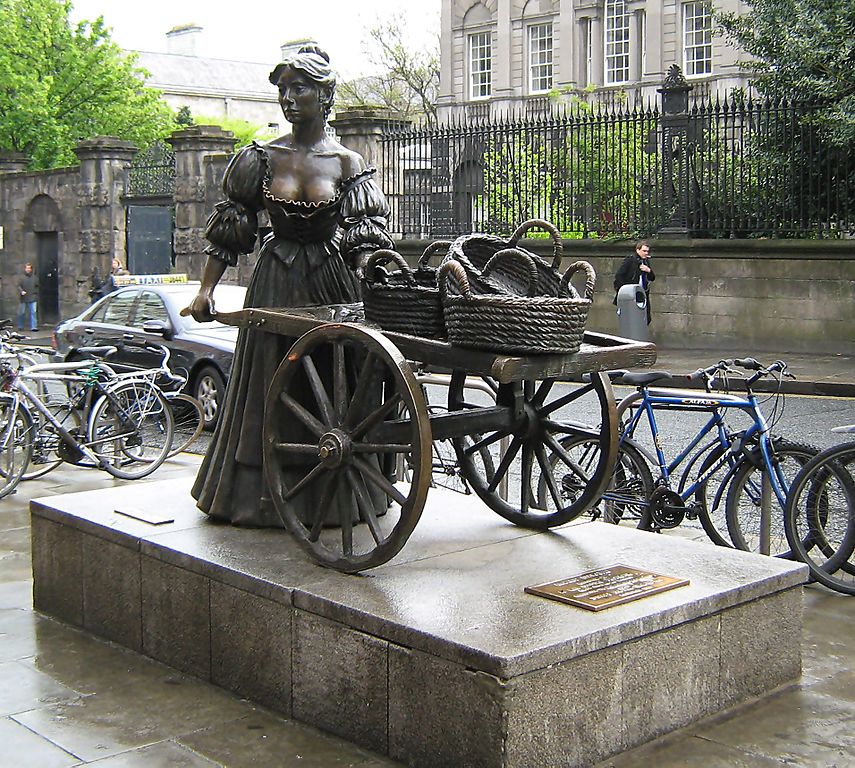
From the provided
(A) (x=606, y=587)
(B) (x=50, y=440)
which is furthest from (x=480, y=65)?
(A) (x=606, y=587)

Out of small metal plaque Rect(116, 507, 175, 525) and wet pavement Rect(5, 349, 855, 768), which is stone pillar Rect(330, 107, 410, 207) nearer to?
small metal plaque Rect(116, 507, 175, 525)

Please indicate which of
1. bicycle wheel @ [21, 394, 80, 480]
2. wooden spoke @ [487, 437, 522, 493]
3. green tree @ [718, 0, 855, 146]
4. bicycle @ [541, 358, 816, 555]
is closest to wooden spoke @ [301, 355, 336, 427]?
wooden spoke @ [487, 437, 522, 493]

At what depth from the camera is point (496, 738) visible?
404cm

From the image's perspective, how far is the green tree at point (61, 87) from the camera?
3353cm

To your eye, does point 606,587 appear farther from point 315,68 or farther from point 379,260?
point 315,68

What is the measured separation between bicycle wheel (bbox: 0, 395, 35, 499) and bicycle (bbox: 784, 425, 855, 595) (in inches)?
217

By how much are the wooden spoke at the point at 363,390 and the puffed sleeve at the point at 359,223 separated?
1.11 metres

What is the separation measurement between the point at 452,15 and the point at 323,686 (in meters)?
50.5

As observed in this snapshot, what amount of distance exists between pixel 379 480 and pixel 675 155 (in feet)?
56.2

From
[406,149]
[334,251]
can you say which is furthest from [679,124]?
→ [334,251]

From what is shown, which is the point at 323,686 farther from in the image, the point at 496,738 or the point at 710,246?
the point at 710,246

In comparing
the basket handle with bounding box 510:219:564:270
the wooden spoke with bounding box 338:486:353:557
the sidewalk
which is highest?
the basket handle with bounding box 510:219:564:270

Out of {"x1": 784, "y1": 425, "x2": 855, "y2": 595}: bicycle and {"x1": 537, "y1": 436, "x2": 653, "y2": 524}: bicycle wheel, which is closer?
{"x1": 784, "y1": 425, "x2": 855, "y2": 595}: bicycle

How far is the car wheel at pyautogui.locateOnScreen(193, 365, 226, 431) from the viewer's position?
43.4ft
